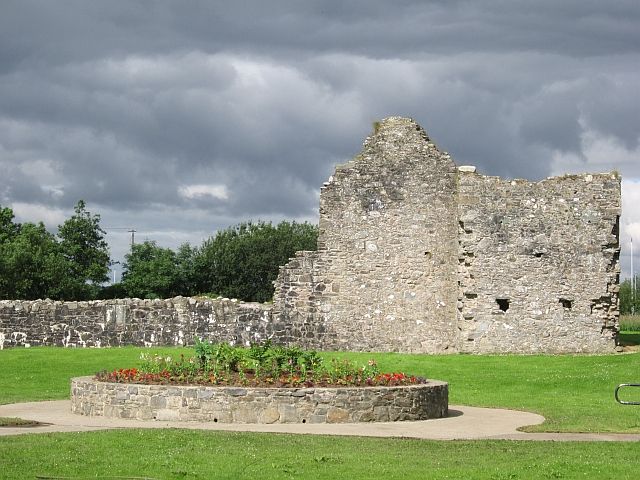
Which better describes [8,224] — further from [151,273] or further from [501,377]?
[501,377]

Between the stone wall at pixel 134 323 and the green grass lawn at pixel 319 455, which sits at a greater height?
the stone wall at pixel 134 323

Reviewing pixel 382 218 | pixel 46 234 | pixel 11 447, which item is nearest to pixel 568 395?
pixel 382 218

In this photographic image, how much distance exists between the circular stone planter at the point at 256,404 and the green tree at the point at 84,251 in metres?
46.7

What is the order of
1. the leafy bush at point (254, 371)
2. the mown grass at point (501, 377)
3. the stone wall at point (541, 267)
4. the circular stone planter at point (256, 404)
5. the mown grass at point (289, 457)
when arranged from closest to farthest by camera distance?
the mown grass at point (289, 457)
the circular stone planter at point (256, 404)
the leafy bush at point (254, 371)
the mown grass at point (501, 377)
the stone wall at point (541, 267)

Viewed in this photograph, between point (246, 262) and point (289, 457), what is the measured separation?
68.6 meters

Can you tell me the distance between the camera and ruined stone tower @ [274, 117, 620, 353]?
1435 inches

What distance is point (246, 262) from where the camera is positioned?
276 ft

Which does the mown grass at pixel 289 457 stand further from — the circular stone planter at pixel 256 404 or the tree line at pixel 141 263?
the tree line at pixel 141 263

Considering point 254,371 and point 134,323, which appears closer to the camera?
point 254,371

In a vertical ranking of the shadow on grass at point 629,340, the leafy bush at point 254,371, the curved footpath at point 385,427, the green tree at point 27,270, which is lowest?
the curved footpath at point 385,427

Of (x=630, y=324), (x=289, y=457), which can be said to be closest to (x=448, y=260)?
(x=289, y=457)

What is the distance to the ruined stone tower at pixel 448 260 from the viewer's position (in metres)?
36.4

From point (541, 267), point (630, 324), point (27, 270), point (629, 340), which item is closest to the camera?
point (541, 267)

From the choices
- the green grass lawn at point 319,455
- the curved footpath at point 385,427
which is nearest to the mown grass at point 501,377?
the green grass lawn at point 319,455
